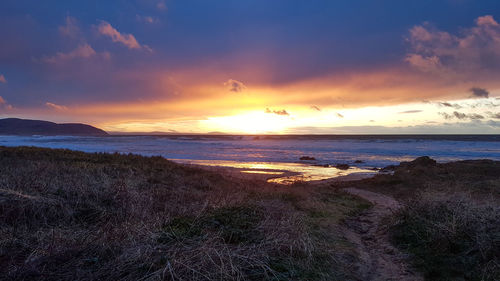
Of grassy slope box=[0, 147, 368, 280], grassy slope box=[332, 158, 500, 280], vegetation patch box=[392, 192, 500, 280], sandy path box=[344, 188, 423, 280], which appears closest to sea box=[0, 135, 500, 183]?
sandy path box=[344, 188, 423, 280]

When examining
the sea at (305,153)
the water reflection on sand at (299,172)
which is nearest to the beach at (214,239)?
the water reflection on sand at (299,172)

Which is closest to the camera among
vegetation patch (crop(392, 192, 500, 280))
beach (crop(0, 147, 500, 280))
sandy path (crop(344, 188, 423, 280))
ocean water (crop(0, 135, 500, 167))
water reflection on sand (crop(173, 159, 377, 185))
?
beach (crop(0, 147, 500, 280))

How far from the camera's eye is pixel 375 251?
20.8 ft

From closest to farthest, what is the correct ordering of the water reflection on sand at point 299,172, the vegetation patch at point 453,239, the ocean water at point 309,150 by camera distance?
the vegetation patch at point 453,239 → the water reflection on sand at point 299,172 → the ocean water at point 309,150

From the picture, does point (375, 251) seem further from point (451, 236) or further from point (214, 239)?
point (214, 239)

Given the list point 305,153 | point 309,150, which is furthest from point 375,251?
point 309,150

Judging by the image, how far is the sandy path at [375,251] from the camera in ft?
16.8

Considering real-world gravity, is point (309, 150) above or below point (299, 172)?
above

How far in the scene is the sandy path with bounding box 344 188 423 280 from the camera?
16.8 ft

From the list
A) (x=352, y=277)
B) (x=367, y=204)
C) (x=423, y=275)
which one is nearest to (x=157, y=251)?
(x=352, y=277)

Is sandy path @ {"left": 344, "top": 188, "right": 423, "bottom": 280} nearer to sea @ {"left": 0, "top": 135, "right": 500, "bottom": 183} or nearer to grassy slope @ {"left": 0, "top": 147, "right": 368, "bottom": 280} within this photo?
grassy slope @ {"left": 0, "top": 147, "right": 368, "bottom": 280}

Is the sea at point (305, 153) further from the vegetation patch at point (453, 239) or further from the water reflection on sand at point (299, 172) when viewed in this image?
the vegetation patch at point (453, 239)

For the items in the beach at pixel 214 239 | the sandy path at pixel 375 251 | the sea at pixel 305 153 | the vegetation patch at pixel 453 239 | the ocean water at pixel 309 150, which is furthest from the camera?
the ocean water at pixel 309 150

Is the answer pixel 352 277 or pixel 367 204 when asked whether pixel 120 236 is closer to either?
pixel 352 277
